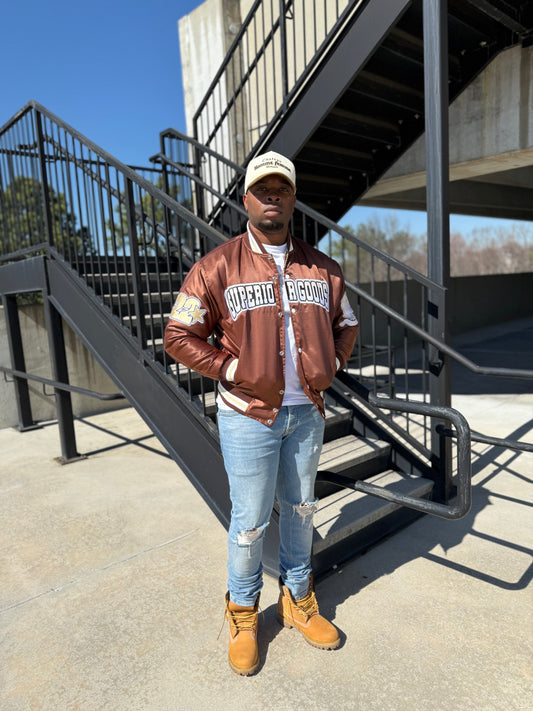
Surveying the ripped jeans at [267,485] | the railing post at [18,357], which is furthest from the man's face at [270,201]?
the railing post at [18,357]

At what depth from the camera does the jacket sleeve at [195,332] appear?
1756 mm

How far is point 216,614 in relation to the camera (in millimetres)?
2240

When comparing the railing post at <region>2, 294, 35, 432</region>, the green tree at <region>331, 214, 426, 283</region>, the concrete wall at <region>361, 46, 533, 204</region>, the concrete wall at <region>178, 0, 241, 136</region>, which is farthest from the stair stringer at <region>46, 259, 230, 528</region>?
the green tree at <region>331, 214, 426, 283</region>

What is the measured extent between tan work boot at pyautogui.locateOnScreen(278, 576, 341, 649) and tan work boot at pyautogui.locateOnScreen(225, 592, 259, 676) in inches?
7.5

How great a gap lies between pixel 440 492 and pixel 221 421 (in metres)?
1.77

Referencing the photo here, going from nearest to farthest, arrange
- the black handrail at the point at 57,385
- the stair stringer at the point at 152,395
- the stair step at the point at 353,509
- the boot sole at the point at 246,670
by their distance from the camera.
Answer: the boot sole at the point at 246,670
the stair step at the point at 353,509
the stair stringer at the point at 152,395
the black handrail at the point at 57,385

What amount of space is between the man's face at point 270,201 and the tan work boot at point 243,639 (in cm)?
144

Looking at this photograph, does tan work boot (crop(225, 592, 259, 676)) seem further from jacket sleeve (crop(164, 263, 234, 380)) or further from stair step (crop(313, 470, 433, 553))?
jacket sleeve (crop(164, 263, 234, 380))

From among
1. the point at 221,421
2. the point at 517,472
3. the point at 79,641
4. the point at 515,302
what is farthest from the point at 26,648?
the point at 515,302

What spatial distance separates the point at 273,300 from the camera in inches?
69.4

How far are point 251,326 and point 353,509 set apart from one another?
1357 millimetres

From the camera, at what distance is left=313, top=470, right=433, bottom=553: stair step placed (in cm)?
239

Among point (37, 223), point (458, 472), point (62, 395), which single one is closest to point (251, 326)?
point (458, 472)

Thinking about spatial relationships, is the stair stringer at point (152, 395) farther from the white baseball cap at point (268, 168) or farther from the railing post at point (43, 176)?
the white baseball cap at point (268, 168)
